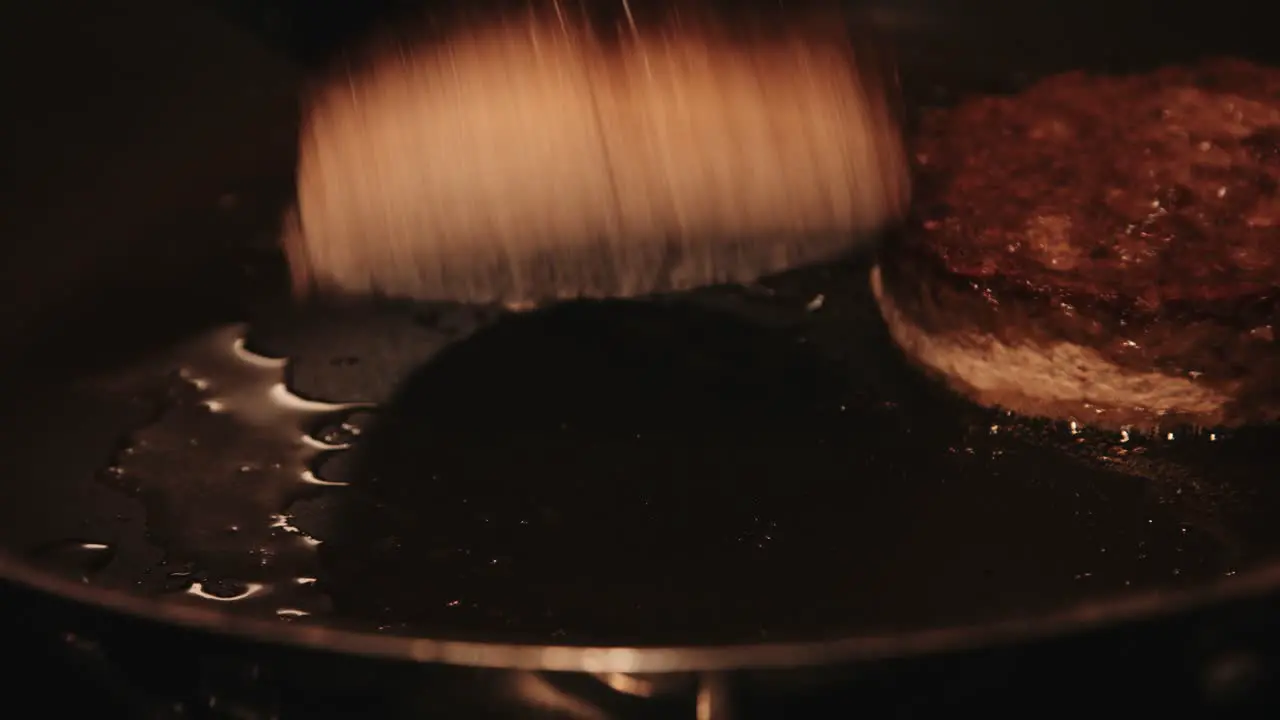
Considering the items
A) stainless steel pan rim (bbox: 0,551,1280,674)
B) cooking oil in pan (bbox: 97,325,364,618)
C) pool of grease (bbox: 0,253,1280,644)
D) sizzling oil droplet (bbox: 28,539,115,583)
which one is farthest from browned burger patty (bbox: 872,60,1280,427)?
sizzling oil droplet (bbox: 28,539,115,583)

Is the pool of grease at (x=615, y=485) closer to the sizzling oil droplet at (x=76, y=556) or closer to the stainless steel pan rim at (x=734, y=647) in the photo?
the sizzling oil droplet at (x=76, y=556)

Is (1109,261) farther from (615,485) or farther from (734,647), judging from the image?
(734,647)

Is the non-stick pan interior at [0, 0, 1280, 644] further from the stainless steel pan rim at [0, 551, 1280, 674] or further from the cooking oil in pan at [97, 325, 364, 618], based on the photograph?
the stainless steel pan rim at [0, 551, 1280, 674]

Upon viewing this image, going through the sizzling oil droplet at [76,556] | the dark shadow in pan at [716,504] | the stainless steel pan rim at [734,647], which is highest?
the stainless steel pan rim at [734,647]

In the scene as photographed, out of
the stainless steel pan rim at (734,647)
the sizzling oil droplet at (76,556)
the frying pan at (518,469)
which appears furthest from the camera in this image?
the sizzling oil droplet at (76,556)

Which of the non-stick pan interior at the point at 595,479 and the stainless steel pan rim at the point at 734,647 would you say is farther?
the non-stick pan interior at the point at 595,479

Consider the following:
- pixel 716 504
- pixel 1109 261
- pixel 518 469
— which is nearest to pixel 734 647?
pixel 716 504

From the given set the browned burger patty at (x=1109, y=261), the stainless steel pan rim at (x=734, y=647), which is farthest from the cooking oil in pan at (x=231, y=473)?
the browned burger patty at (x=1109, y=261)

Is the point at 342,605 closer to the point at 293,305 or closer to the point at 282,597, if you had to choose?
the point at 282,597
